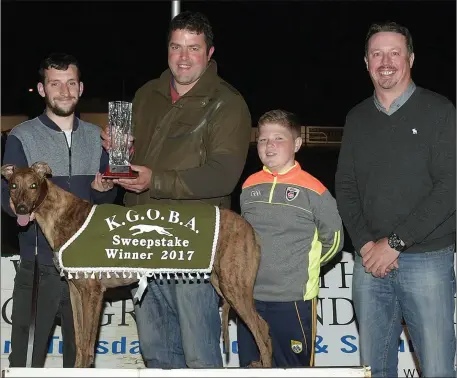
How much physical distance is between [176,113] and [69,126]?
695 mm

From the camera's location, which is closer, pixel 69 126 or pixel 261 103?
pixel 69 126

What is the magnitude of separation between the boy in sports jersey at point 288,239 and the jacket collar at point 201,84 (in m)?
0.40

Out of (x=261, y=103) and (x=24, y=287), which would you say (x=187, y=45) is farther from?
(x=261, y=103)

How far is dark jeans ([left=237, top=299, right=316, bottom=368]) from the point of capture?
387 cm

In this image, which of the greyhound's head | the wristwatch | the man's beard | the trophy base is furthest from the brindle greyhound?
the wristwatch

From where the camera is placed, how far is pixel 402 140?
3.49 meters

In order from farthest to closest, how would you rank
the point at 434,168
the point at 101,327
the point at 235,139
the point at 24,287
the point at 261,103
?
1. the point at 261,103
2. the point at 101,327
3. the point at 24,287
4. the point at 235,139
5. the point at 434,168

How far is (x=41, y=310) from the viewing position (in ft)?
13.2

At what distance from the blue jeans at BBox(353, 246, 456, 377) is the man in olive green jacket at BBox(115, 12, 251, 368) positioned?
0.86m

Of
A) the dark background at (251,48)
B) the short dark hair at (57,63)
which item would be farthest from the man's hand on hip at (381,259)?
the dark background at (251,48)

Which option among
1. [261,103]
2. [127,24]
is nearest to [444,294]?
[127,24]

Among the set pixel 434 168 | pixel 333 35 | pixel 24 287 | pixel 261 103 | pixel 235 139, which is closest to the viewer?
pixel 434 168

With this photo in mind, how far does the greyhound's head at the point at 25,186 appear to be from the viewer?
364cm

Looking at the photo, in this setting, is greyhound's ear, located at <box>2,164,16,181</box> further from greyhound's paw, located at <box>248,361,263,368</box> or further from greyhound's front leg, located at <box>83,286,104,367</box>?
greyhound's paw, located at <box>248,361,263,368</box>
